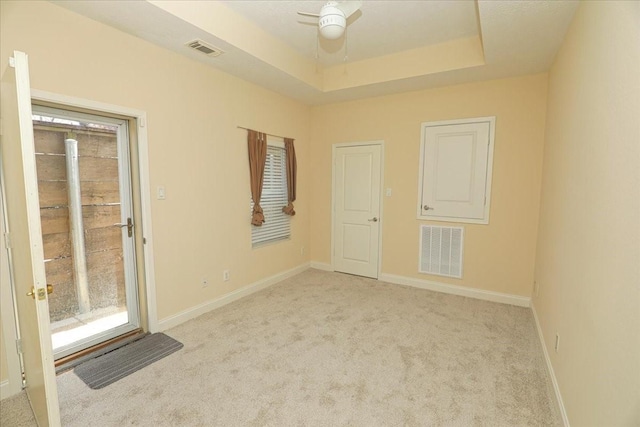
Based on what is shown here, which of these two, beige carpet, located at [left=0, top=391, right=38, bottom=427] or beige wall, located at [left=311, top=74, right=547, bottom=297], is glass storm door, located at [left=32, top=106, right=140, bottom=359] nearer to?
beige carpet, located at [left=0, top=391, right=38, bottom=427]

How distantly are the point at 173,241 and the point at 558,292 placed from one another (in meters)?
3.28

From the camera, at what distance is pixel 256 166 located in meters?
3.81

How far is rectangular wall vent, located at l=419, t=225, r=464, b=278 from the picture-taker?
391 cm

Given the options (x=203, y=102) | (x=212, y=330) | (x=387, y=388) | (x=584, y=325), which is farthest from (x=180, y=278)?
(x=584, y=325)

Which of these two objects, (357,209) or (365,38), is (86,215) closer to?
(365,38)

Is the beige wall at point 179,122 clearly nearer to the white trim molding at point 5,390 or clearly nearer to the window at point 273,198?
the window at point 273,198

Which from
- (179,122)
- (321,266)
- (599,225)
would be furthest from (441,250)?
(179,122)

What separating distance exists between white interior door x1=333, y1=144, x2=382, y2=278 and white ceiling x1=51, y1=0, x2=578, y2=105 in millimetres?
911

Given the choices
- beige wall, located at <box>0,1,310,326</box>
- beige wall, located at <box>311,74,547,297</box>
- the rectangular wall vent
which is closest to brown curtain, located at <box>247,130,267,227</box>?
beige wall, located at <box>0,1,310,326</box>

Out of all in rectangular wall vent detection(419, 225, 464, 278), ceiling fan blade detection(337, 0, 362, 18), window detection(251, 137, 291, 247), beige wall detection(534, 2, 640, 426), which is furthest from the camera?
window detection(251, 137, 291, 247)

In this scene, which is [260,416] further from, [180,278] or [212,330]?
[180,278]

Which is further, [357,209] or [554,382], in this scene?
[357,209]

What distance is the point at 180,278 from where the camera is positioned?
3104mm

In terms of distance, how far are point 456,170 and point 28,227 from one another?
12.9 feet
